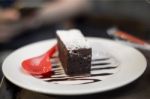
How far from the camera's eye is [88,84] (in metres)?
0.52

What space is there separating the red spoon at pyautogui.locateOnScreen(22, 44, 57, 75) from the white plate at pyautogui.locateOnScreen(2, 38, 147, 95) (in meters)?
0.02

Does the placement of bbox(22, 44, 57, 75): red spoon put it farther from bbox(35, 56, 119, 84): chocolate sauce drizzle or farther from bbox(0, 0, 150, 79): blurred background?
bbox(0, 0, 150, 79): blurred background

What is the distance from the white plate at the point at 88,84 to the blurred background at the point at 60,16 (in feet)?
1.56

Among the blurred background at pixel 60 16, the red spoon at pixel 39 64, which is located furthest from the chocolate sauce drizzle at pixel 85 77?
the blurred background at pixel 60 16

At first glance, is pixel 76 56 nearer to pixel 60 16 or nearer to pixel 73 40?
pixel 73 40

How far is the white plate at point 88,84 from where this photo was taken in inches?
19.7

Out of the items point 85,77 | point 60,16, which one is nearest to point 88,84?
point 85,77

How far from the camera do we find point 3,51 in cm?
122

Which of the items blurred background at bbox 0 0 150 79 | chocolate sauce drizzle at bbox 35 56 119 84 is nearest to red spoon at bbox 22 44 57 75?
chocolate sauce drizzle at bbox 35 56 119 84

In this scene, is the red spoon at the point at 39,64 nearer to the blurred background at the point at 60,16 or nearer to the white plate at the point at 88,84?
the white plate at the point at 88,84

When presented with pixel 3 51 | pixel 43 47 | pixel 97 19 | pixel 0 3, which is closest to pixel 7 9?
pixel 0 3

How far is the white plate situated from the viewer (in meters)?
0.50

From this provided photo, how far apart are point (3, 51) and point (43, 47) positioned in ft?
1.77

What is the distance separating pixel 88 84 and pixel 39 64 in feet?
0.52
